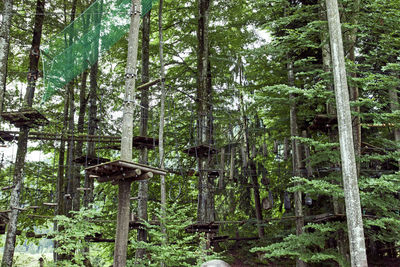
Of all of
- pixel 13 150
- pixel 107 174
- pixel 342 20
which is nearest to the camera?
pixel 107 174

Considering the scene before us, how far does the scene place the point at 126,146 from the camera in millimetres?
7008

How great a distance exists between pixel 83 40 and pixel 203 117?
4311 mm

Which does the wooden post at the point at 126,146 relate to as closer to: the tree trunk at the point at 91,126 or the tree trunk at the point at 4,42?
the tree trunk at the point at 4,42

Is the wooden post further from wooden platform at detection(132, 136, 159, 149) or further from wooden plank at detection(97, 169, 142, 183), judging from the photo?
wooden platform at detection(132, 136, 159, 149)

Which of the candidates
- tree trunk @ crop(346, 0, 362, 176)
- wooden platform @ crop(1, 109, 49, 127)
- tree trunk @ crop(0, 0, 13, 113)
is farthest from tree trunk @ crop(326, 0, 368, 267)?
tree trunk @ crop(0, 0, 13, 113)

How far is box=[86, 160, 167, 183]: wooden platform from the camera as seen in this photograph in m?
6.17

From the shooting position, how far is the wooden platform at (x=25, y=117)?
9.12 meters

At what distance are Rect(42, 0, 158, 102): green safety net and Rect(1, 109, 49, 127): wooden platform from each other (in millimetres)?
457

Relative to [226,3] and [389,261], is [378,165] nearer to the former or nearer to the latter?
[389,261]

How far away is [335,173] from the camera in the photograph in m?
8.55

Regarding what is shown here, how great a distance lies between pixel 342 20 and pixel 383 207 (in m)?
5.01

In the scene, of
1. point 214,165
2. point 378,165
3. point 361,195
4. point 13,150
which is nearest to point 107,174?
point 361,195

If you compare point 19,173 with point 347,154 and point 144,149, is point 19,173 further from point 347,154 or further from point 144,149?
point 347,154

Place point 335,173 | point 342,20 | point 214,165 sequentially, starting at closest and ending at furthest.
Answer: point 335,173, point 342,20, point 214,165
